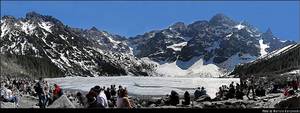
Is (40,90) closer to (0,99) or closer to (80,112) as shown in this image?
(0,99)

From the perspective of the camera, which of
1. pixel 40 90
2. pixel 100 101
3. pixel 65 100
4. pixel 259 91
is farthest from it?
pixel 259 91

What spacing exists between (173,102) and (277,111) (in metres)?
30.4

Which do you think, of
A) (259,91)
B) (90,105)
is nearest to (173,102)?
(259,91)

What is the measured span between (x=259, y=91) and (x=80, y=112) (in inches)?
1482

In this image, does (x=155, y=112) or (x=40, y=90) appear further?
(x=40, y=90)

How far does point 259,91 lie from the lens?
5284 centimetres

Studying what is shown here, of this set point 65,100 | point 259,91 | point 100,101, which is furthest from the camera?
point 259,91

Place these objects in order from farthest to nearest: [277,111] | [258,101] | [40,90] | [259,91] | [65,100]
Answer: [259,91] < [258,101] < [40,90] < [65,100] < [277,111]

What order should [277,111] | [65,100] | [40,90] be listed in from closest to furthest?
[277,111] → [65,100] → [40,90]

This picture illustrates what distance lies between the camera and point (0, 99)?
39.5 metres

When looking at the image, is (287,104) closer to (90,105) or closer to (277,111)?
(90,105)

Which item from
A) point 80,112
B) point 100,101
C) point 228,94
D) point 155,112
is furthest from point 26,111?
point 228,94

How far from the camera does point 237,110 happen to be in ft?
52.9

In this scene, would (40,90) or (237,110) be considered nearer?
(237,110)
